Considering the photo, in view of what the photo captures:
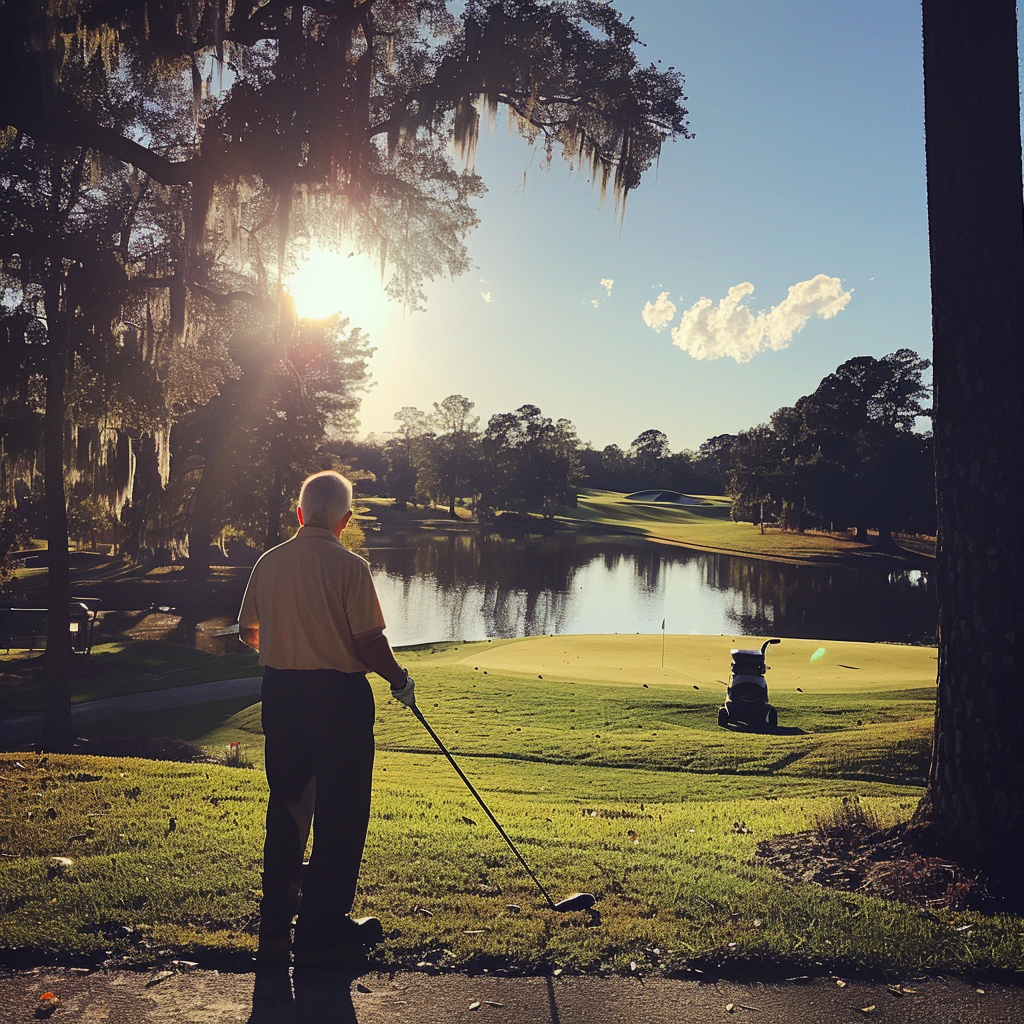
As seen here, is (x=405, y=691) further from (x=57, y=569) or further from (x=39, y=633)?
(x=39, y=633)

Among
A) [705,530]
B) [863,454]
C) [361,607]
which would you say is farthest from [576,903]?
[705,530]

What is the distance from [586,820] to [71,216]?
10.6 meters

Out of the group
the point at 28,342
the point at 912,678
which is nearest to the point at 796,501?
the point at 912,678

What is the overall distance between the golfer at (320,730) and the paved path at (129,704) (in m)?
10.2

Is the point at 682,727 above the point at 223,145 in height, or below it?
below

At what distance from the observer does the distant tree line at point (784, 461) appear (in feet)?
225

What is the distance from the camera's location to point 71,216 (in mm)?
12094

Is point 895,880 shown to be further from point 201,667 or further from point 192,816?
point 201,667

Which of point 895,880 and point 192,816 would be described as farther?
point 192,816

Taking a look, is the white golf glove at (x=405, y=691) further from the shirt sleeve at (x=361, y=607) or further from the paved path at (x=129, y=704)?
the paved path at (x=129, y=704)

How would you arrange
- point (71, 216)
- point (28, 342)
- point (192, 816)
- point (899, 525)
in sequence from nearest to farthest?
point (192, 816), point (28, 342), point (71, 216), point (899, 525)

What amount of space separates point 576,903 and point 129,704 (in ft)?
45.9

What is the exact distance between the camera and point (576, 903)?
4.30 metres

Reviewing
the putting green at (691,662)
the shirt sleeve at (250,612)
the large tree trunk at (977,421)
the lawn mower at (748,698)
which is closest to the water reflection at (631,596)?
the putting green at (691,662)
